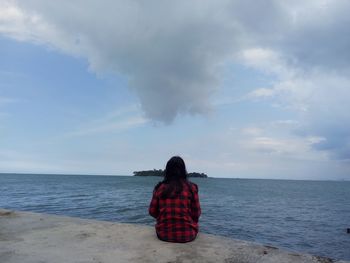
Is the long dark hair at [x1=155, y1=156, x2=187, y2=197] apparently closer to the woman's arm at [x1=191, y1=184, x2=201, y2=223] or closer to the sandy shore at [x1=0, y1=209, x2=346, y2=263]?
the woman's arm at [x1=191, y1=184, x2=201, y2=223]

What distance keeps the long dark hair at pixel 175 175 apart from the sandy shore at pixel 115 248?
870 millimetres

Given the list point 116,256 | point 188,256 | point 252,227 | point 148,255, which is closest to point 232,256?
point 188,256

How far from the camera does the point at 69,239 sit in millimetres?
6086

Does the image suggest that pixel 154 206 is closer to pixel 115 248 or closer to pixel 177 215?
pixel 177 215

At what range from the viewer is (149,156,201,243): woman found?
5750mm

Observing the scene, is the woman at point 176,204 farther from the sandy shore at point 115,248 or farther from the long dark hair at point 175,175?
the sandy shore at point 115,248

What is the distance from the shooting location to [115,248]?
5473 millimetres

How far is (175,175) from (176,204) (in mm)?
489

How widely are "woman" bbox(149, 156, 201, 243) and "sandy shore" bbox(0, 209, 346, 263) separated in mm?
186

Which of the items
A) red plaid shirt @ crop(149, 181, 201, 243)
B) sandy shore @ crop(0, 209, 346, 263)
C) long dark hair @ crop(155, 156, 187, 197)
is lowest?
sandy shore @ crop(0, 209, 346, 263)

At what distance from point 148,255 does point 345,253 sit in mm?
16436

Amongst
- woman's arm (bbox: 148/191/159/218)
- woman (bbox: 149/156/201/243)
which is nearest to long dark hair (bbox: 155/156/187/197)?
woman (bbox: 149/156/201/243)

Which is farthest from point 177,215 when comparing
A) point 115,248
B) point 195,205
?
point 115,248

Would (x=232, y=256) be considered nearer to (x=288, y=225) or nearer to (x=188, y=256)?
(x=188, y=256)
